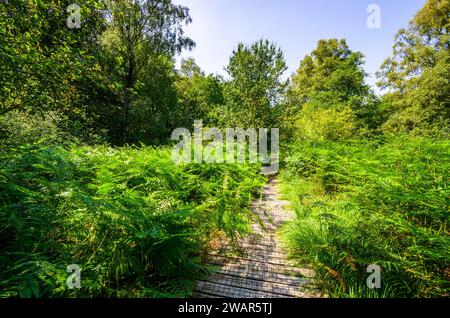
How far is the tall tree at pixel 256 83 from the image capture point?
1002 cm

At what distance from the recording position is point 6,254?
172 cm

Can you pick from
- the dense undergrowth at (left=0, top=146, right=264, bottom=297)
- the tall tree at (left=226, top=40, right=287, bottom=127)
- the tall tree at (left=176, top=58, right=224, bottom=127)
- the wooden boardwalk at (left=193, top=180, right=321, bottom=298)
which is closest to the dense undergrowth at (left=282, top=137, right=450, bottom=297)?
the wooden boardwalk at (left=193, top=180, right=321, bottom=298)

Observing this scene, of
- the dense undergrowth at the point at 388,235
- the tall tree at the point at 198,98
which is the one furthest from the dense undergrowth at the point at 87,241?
the tall tree at the point at 198,98

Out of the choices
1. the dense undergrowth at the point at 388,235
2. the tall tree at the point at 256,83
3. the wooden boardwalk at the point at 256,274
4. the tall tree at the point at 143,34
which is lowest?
the wooden boardwalk at the point at 256,274

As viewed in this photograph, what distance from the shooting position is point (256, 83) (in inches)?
396

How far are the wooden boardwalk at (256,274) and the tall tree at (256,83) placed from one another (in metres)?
7.71

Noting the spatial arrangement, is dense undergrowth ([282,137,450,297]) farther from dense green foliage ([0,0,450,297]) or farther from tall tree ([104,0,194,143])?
tall tree ([104,0,194,143])

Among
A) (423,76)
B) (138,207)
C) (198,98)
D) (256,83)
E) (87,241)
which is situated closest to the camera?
(87,241)

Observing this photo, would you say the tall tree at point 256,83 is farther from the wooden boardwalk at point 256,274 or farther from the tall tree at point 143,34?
the wooden boardwalk at point 256,274

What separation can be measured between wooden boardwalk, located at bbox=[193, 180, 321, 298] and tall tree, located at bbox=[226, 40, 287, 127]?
771 centimetres

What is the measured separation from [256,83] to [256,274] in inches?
362

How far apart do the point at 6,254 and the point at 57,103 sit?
2534 millimetres

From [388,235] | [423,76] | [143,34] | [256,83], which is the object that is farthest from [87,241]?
[423,76]

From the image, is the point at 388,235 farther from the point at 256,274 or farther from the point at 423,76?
the point at 423,76
